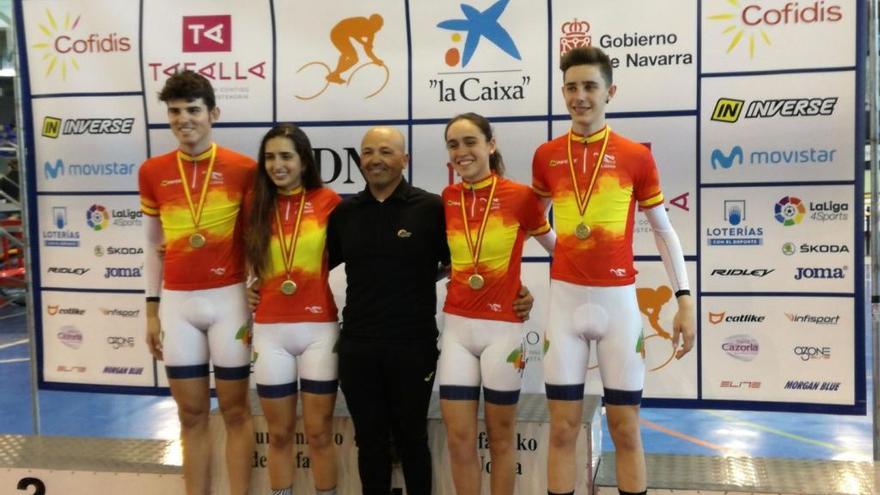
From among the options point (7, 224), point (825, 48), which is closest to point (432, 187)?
point (825, 48)

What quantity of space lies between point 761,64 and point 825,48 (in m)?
0.30

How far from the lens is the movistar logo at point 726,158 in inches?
149

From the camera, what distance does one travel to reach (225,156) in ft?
10.4

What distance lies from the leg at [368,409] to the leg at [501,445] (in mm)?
411

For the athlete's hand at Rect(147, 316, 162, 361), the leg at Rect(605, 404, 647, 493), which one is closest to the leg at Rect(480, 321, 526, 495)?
the leg at Rect(605, 404, 647, 493)

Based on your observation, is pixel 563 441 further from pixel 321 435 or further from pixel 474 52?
pixel 474 52

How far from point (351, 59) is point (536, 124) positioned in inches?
42.7

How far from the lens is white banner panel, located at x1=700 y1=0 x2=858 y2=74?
3.67 metres

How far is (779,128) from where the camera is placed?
148 inches

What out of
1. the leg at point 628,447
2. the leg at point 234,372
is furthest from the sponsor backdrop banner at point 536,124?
the leg at point 628,447

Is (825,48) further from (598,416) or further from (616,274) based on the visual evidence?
(598,416)

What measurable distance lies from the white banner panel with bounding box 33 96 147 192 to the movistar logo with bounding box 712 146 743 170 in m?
3.18

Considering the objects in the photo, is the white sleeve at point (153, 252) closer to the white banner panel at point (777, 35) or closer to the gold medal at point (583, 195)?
the gold medal at point (583, 195)

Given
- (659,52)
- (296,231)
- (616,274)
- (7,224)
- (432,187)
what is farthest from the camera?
(7,224)
